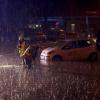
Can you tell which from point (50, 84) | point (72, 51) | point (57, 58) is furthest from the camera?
point (72, 51)

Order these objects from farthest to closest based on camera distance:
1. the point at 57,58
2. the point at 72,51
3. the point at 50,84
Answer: the point at 72,51 → the point at 57,58 → the point at 50,84

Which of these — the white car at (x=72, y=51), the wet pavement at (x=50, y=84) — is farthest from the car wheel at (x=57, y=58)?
the wet pavement at (x=50, y=84)

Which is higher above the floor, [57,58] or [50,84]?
[50,84]

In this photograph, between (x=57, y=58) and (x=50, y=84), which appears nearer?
(x=50, y=84)

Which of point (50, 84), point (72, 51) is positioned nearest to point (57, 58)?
point (72, 51)

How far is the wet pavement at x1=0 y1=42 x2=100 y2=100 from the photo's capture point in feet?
42.2

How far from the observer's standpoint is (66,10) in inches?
2277

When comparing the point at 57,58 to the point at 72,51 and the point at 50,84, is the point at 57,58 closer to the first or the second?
the point at 72,51

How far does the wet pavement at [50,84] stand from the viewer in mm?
12858

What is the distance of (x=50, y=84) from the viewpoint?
1565 centimetres

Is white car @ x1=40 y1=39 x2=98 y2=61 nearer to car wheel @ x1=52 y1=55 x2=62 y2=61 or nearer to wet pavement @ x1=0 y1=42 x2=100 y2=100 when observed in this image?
car wheel @ x1=52 y1=55 x2=62 y2=61

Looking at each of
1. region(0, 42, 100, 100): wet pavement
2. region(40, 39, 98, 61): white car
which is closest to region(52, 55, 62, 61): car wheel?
region(40, 39, 98, 61): white car

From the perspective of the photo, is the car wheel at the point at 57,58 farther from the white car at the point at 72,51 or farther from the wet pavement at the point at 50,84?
the wet pavement at the point at 50,84

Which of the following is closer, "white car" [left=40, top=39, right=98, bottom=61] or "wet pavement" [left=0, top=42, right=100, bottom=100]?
"wet pavement" [left=0, top=42, right=100, bottom=100]
